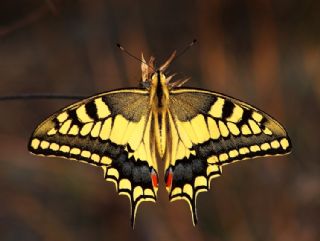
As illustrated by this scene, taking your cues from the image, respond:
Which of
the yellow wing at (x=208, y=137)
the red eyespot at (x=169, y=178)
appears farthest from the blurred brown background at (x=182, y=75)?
the red eyespot at (x=169, y=178)

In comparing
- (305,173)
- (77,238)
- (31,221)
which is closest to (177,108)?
(31,221)

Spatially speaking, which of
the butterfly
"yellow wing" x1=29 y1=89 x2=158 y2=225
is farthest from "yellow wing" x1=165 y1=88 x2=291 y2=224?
"yellow wing" x1=29 y1=89 x2=158 y2=225

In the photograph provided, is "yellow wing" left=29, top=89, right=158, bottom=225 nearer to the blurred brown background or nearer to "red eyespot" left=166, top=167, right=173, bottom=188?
"red eyespot" left=166, top=167, right=173, bottom=188

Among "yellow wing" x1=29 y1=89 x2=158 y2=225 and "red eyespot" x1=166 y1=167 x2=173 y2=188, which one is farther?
"red eyespot" x1=166 y1=167 x2=173 y2=188

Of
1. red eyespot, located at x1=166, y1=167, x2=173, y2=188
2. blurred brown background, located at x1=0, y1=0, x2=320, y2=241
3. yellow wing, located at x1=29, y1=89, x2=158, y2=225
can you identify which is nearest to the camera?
yellow wing, located at x1=29, y1=89, x2=158, y2=225

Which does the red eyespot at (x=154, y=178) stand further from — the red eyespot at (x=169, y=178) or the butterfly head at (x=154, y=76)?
the butterfly head at (x=154, y=76)

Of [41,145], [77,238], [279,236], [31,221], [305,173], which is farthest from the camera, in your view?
[77,238]

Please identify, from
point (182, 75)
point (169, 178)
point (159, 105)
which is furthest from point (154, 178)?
point (182, 75)

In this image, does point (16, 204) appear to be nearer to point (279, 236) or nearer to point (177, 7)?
point (279, 236)
